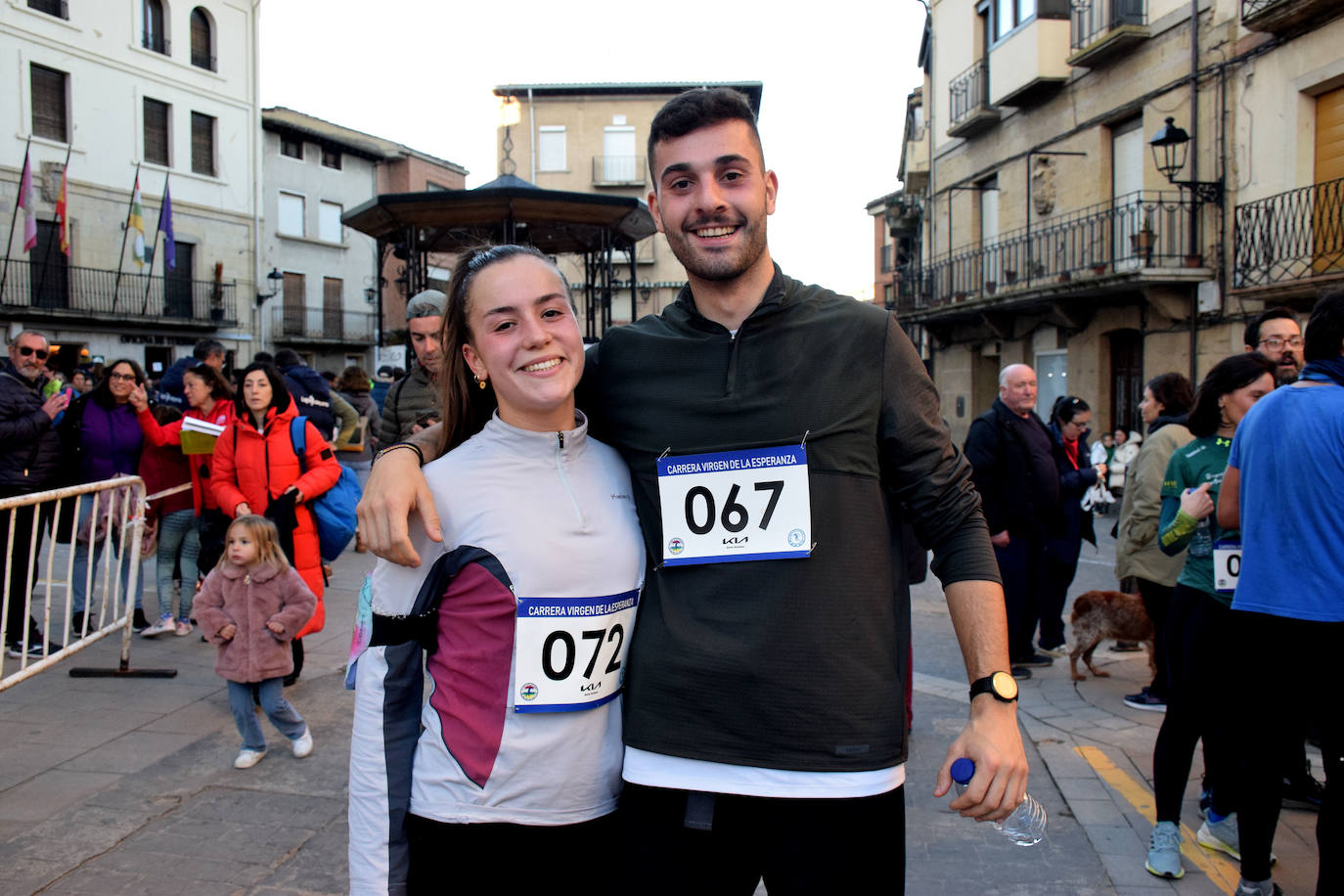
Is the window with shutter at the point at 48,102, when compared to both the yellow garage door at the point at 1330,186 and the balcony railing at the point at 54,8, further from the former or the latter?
the yellow garage door at the point at 1330,186

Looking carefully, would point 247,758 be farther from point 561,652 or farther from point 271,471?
point 561,652

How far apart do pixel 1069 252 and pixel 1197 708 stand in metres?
16.0

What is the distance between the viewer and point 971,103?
21344mm

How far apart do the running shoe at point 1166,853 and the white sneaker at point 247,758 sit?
12.4ft

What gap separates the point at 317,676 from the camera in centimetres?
619

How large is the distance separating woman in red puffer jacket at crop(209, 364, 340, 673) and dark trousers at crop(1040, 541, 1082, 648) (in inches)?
190

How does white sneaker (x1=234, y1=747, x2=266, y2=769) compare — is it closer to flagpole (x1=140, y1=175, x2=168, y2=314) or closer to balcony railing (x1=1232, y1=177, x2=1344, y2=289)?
balcony railing (x1=1232, y1=177, x2=1344, y2=289)

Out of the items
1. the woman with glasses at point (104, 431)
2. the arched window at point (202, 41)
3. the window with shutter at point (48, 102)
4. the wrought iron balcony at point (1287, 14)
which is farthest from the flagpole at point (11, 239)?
the wrought iron balcony at point (1287, 14)

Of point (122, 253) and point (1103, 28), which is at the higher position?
point (1103, 28)

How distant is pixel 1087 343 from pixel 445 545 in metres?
17.9

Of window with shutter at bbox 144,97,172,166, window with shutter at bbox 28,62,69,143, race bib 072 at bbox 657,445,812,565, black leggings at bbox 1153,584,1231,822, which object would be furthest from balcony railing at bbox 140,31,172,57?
race bib 072 at bbox 657,445,812,565

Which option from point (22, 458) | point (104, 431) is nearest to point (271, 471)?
point (22, 458)

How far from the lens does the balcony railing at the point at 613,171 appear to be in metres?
41.0

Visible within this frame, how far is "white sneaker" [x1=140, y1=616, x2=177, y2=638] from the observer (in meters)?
7.19
